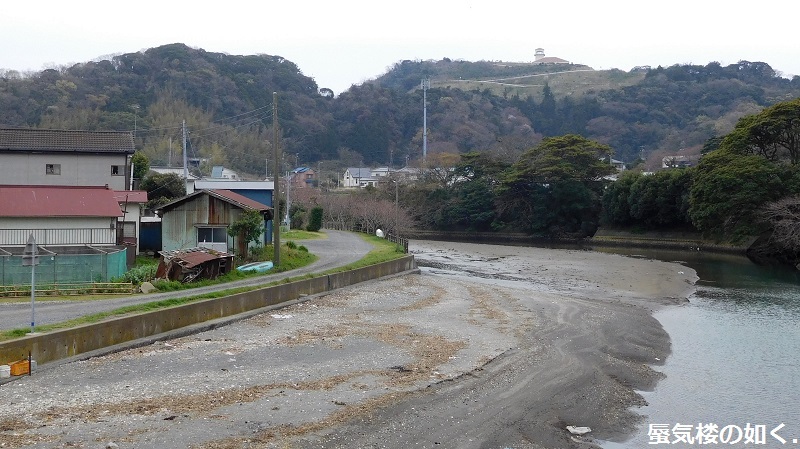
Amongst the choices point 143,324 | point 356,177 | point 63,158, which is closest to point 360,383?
point 143,324

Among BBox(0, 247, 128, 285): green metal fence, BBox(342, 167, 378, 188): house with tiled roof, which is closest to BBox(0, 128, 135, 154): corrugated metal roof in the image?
BBox(0, 247, 128, 285): green metal fence

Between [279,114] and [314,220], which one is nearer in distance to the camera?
[314,220]

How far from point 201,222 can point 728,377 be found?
Answer: 83.8 ft

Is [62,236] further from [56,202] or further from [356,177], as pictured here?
[356,177]

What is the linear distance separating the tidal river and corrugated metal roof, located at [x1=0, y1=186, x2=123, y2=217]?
22.9 meters

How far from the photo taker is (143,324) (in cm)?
1941

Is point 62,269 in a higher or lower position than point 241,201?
lower

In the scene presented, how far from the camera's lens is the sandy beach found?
12.8 meters

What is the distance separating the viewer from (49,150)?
4072 cm

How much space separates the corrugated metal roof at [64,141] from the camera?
40.8 m

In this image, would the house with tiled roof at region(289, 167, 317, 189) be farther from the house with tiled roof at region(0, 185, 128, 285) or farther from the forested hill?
the house with tiled roof at region(0, 185, 128, 285)

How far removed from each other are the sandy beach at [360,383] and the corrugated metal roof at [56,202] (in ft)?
34.9

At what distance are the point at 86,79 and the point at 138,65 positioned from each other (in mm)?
16462

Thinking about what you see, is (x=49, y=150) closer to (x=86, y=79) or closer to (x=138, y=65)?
(x=86, y=79)
